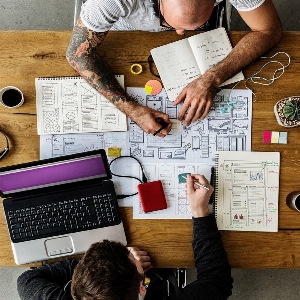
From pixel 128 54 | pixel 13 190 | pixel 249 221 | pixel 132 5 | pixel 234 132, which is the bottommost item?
pixel 249 221

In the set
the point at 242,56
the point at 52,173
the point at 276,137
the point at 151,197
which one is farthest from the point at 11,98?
the point at 276,137

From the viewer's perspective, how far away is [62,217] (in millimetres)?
1284

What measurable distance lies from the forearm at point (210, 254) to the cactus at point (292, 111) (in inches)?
15.9

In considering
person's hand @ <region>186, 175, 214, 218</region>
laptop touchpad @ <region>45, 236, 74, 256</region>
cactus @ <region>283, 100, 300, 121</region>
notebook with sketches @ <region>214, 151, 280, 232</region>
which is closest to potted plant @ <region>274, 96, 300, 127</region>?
cactus @ <region>283, 100, 300, 121</region>

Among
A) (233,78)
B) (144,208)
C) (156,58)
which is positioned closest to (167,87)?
(156,58)

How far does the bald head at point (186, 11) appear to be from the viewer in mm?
1104

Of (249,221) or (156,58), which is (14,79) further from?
(249,221)

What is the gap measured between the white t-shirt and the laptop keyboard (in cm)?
54

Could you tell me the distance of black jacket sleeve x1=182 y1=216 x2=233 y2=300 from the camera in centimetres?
125

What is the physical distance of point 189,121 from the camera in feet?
4.33

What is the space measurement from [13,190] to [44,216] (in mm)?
126

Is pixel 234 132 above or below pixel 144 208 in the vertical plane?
above

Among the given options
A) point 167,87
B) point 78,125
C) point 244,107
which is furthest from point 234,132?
point 78,125

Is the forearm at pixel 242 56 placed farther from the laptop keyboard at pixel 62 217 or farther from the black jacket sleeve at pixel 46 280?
the black jacket sleeve at pixel 46 280
